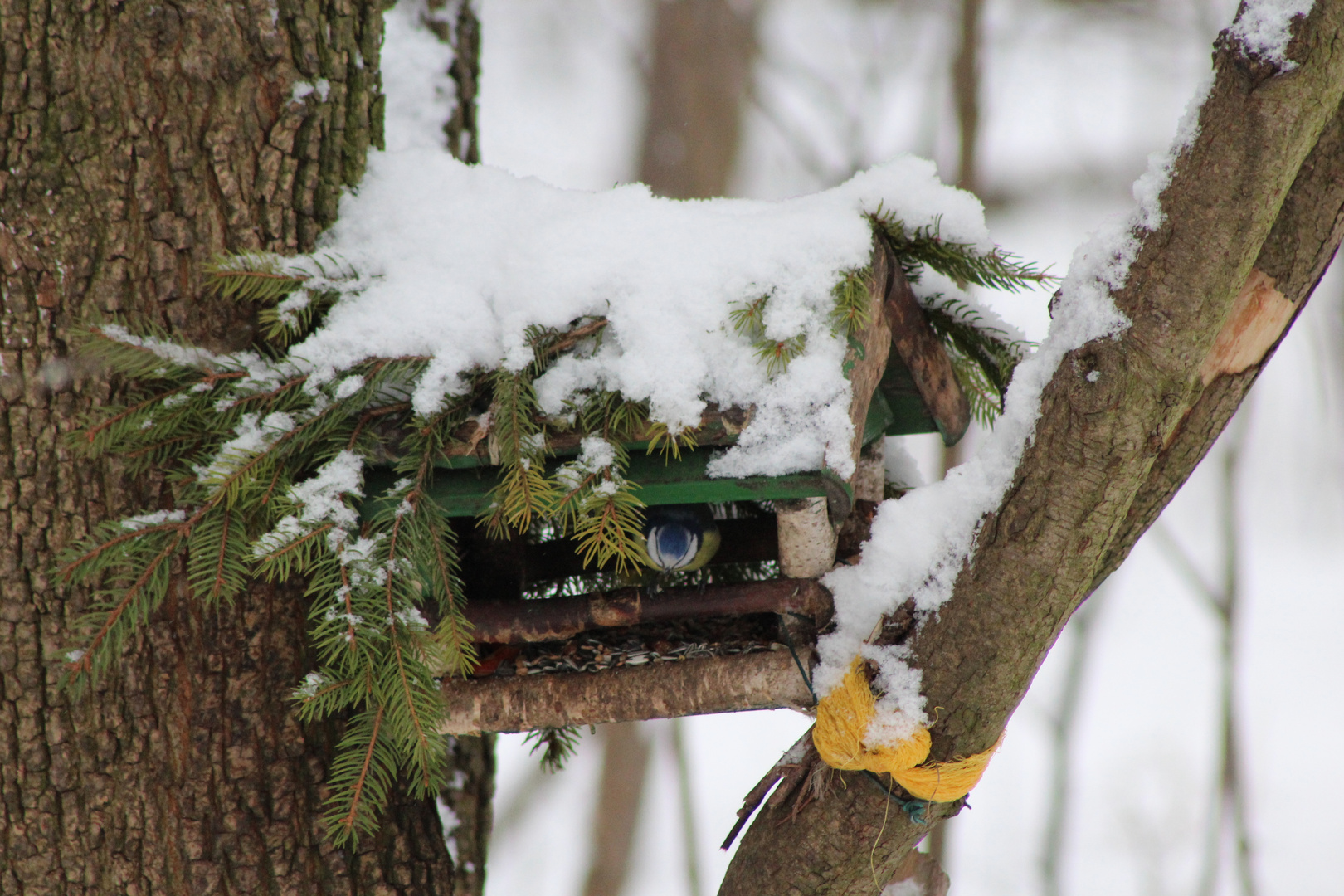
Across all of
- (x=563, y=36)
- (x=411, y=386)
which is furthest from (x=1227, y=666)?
(x=563, y=36)

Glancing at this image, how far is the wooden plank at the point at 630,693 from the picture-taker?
1.40 meters

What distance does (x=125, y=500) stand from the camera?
1.39 m

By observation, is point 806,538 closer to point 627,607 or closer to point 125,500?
point 627,607

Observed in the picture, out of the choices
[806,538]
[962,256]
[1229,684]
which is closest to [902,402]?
[962,256]

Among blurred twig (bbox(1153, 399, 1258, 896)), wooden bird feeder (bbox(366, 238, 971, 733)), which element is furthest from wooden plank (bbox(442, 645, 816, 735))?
blurred twig (bbox(1153, 399, 1258, 896))

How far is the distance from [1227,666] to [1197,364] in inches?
144

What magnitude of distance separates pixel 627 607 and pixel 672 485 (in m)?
0.25

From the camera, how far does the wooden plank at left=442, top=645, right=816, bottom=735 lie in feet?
4.59

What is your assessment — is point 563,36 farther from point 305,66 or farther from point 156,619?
point 156,619

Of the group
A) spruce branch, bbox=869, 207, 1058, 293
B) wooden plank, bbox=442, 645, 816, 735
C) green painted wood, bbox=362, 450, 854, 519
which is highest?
spruce branch, bbox=869, 207, 1058, 293

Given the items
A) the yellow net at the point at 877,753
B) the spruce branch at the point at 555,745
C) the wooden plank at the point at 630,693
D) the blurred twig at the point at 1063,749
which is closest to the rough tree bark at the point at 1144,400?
the yellow net at the point at 877,753

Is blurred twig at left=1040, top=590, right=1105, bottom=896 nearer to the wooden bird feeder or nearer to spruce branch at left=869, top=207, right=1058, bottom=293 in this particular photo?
the wooden bird feeder

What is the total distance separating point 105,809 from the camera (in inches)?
55.1

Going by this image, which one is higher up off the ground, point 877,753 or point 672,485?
point 672,485
